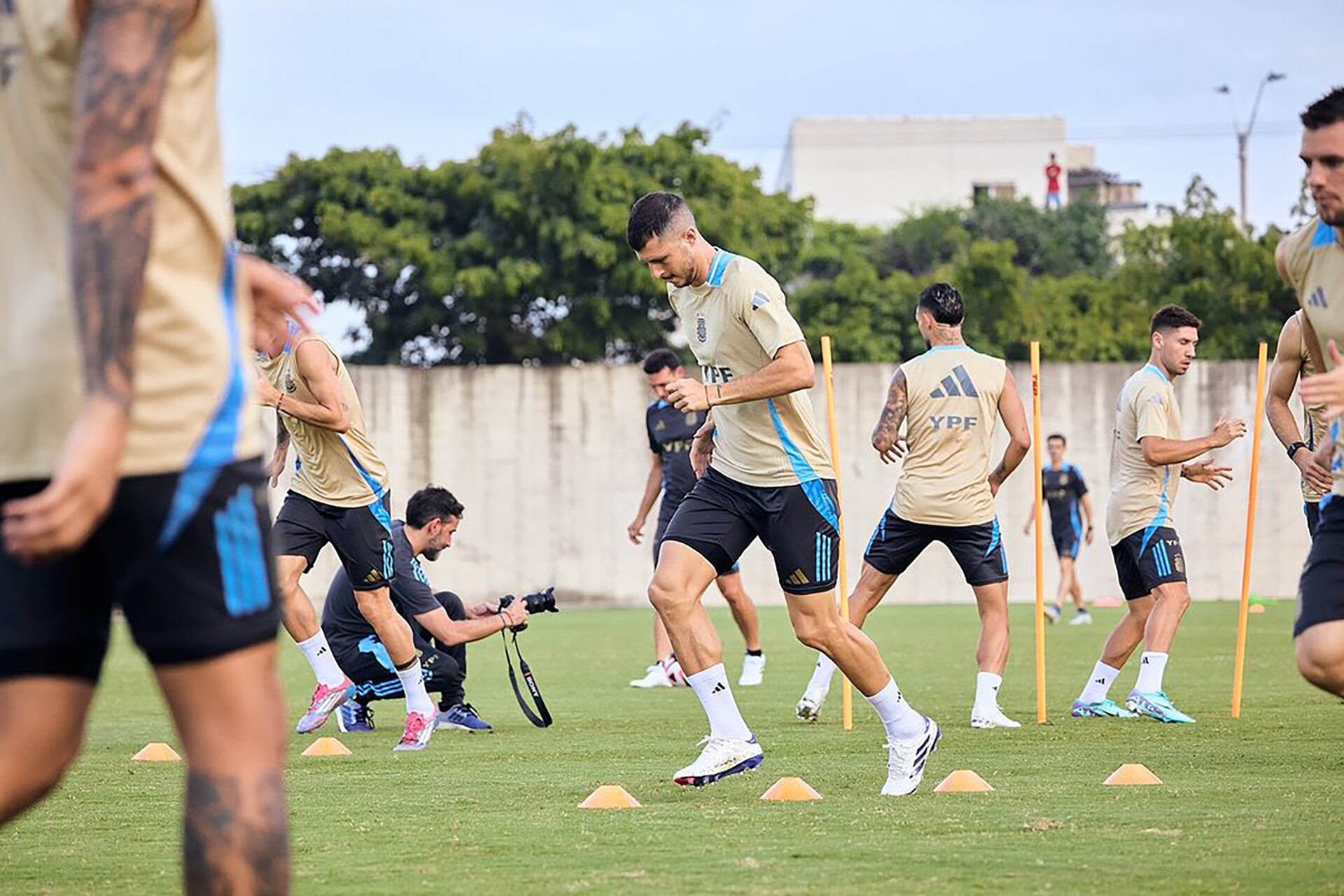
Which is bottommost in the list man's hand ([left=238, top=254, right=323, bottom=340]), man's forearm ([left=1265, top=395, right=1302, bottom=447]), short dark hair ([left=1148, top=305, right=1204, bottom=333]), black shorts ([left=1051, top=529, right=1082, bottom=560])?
black shorts ([left=1051, top=529, right=1082, bottom=560])

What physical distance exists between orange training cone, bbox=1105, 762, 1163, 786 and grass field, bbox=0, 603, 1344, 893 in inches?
4.6

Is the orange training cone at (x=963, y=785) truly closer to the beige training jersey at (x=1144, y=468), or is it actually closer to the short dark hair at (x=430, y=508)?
the beige training jersey at (x=1144, y=468)

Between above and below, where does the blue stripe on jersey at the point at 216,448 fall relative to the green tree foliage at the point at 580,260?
below

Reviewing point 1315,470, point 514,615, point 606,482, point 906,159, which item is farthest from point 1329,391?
point 906,159

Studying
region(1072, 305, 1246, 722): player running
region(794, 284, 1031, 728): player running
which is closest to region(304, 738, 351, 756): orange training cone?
region(794, 284, 1031, 728): player running

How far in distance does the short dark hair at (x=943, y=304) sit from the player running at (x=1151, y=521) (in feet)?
3.58

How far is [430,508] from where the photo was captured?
35.6ft

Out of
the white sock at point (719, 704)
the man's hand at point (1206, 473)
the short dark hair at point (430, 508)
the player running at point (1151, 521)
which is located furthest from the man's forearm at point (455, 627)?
the man's hand at point (1206, 473)

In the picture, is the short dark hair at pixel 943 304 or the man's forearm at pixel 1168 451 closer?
the man's forearm at pixel 1168 451

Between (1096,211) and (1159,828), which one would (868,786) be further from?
(1096,211)

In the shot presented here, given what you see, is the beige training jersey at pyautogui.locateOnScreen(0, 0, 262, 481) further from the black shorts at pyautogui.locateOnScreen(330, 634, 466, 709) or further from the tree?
the tree

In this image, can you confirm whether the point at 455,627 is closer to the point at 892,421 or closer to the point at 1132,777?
the point at 892,421

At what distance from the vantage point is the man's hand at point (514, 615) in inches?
380

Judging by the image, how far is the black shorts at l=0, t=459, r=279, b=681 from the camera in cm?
292
